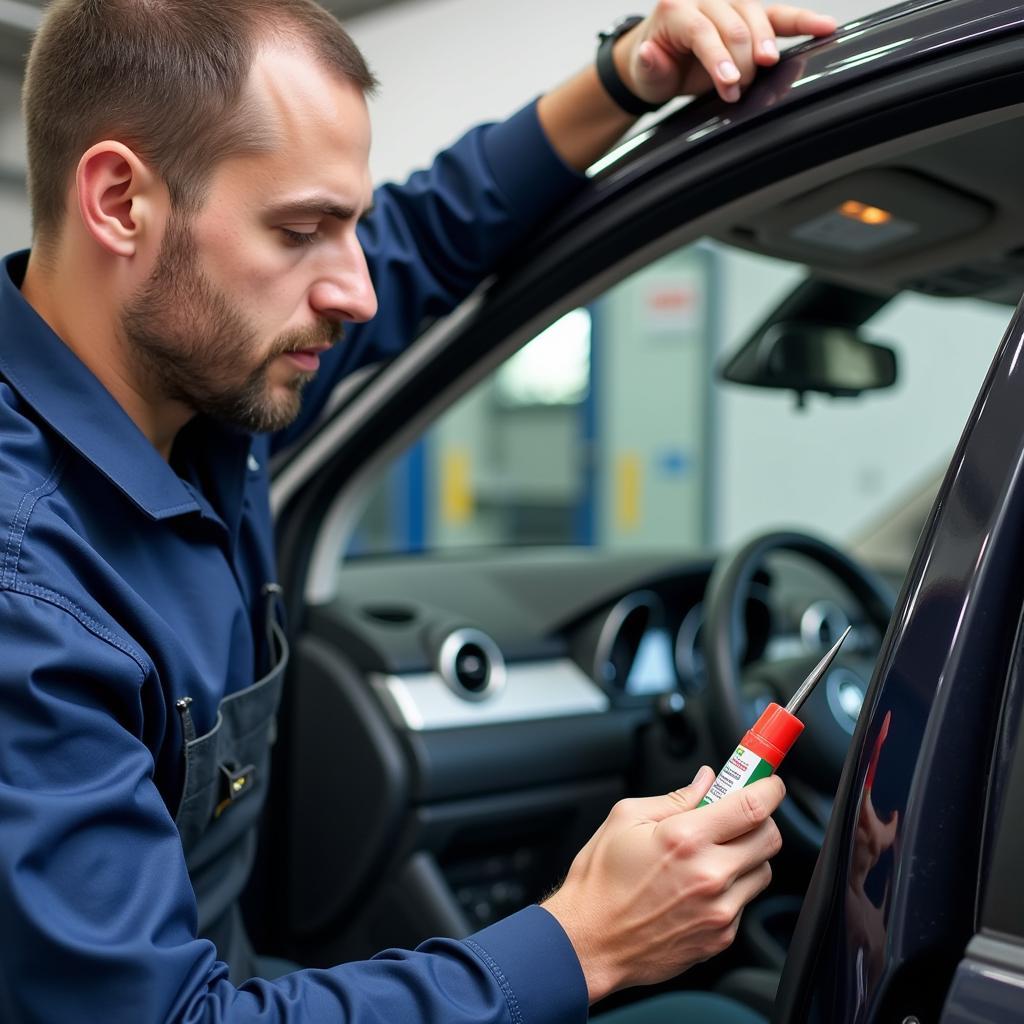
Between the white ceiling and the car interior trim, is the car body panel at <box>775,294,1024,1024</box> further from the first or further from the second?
the white ceiling

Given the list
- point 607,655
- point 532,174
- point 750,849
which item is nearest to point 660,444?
point 607,655

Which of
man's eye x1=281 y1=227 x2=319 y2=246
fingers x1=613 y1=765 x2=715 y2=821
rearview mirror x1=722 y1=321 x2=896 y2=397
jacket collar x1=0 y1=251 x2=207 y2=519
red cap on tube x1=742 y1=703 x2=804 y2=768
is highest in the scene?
man's eye x1=281 y1=227 x2=319 y2=246

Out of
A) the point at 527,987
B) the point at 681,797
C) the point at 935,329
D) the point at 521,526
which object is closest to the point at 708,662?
the point at 681,797

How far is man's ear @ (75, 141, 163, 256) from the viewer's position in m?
0.91

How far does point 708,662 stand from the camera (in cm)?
139

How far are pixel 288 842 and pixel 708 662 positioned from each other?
1.87ft

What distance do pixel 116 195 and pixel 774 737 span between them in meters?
0.66

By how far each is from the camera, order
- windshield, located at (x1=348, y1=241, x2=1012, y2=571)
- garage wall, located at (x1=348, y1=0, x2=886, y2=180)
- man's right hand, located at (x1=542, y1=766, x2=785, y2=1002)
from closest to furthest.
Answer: man's right hand, located at (x1=542, y1=766, x2=785, y2=1002)
garage wall, located at (x1=348, y1=0, x2=886, y2=180)
windshield, located at (x1=348, y1=241, x2=1012, y2=571)

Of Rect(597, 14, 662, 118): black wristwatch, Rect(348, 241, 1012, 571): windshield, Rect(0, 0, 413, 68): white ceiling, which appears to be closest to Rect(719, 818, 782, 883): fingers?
Rect(597, 14, 662, 118): black wristwatch

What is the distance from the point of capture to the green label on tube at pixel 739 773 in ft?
2.67

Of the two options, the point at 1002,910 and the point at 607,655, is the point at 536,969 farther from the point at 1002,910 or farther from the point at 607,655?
the point at 607,655

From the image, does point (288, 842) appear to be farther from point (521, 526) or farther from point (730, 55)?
point (521, 526)

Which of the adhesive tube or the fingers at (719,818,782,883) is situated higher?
the adhesive tube

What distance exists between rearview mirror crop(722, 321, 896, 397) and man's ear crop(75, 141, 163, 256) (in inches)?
32.4
